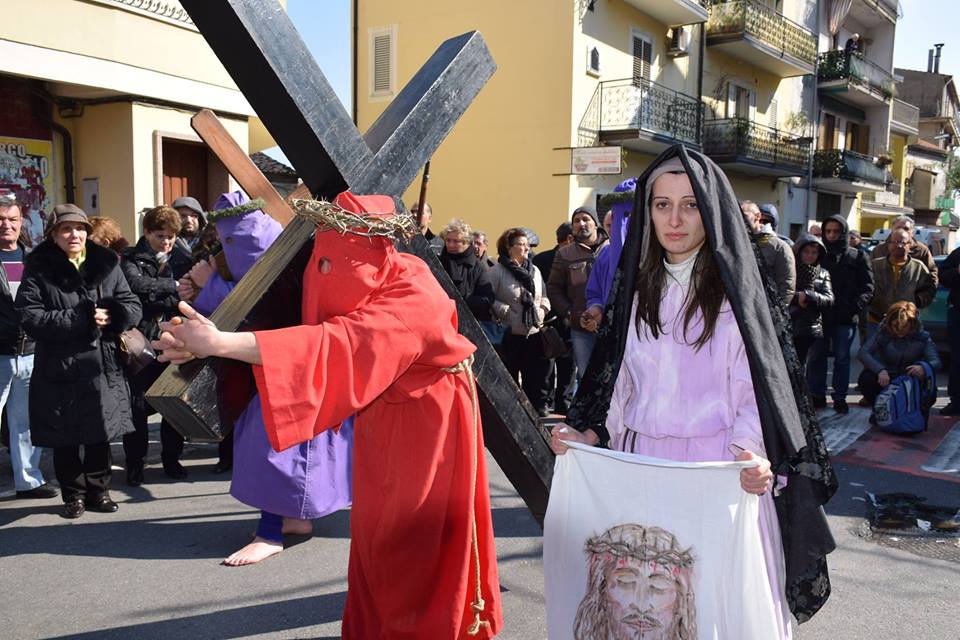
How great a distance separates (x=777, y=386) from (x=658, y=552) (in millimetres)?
601

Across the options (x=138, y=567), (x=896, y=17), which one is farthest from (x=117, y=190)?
(x=896, y=17)

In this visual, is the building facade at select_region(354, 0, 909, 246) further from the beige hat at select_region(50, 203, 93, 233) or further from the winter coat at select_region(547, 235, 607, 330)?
the beige hat at select_region(50, 203, 93, 233)

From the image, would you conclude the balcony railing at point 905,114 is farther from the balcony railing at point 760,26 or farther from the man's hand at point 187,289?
the man's hand at point 187,289

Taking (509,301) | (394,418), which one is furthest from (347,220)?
(509,301)

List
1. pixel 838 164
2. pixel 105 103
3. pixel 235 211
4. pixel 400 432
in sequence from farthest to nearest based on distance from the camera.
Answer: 1. pixel 838 164
2. pixel 105 103
3. pixel 235 211
4. pixel 400 432

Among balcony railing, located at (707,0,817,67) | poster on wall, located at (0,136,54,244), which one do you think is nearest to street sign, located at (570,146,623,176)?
balcony railing, located at (707,0,817,67)

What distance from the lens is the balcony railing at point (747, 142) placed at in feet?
69.4

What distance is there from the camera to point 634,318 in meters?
2.54

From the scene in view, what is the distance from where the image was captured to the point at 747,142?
21312mm

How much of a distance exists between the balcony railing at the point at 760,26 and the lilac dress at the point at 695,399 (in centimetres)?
2116

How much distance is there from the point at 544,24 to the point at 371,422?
1586 cm

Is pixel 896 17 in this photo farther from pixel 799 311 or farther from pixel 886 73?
pixel 799 311

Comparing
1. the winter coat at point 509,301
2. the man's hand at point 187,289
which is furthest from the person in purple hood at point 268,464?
the winter coat at point 509,301

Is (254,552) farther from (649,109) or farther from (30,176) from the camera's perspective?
(649,109)
